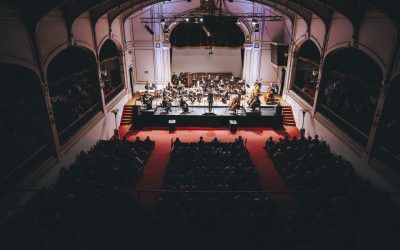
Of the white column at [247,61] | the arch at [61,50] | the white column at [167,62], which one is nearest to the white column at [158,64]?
the white column at [167,62]

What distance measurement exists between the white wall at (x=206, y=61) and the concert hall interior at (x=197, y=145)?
19.1 ft

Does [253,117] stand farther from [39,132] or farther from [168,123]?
[39,132]

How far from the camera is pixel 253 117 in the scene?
52.2 feet

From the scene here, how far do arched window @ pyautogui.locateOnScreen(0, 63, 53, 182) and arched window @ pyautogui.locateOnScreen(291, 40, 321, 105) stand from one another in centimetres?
1307

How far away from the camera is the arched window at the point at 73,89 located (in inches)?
445

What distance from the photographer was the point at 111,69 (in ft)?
57.9

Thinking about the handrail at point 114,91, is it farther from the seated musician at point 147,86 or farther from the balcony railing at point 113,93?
the seated musician at point 147,86

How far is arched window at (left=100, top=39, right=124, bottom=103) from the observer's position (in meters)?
16.3

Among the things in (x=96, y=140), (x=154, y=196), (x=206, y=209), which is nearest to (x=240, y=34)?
(x=96, y=140)

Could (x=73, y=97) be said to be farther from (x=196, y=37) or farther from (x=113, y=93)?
(x=196, y=37)

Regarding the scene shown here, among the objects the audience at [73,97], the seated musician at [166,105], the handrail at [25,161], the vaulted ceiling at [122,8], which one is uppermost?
the vaulted ceiling at [122,8]

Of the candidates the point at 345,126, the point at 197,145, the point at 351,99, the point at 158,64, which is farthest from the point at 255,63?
the point at 197,145

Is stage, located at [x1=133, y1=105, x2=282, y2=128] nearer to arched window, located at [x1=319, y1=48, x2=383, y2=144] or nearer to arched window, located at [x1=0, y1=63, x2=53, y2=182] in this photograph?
arched window, located at [x1=319, y1=48, x2=383, y2=144]

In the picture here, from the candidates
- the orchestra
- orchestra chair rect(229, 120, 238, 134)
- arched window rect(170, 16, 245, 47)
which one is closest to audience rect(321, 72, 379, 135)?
the orchestra
